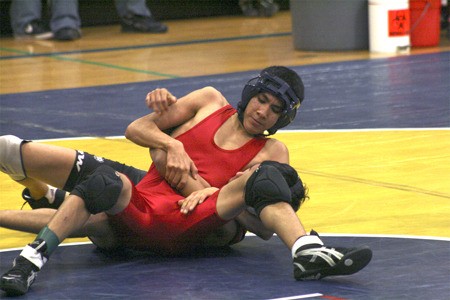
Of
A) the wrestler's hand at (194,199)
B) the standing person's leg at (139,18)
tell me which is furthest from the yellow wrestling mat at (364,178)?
the standing person's leg at (139,18)

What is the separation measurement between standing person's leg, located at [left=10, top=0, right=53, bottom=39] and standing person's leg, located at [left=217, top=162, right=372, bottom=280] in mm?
9614

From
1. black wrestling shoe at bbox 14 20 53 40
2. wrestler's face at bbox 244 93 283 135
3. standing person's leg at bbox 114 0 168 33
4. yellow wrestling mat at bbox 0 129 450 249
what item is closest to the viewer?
wrestler's face at bbox 244 93 283 135

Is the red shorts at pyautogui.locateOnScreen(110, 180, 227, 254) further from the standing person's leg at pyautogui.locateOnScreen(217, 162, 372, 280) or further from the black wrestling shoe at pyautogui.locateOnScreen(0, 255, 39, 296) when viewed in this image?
the black wrestling shoe at pyautogui.locateOnScreen(0, 255, 39, 296)

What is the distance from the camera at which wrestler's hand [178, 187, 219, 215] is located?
15.6 feet

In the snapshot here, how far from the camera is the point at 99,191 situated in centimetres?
450

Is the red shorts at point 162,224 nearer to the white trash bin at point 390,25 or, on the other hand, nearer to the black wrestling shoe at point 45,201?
the black wrestling shoe at point 45,201

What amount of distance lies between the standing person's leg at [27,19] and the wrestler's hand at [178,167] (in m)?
9.20

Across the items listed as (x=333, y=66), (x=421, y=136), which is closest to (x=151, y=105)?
(x=421, y=136)

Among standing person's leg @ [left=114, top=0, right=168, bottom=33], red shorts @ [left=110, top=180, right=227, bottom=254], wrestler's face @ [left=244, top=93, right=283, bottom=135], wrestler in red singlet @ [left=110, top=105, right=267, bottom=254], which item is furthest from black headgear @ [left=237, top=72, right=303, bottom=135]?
standing person's leg @ [left=114, top=0, right=168, bottom=33]

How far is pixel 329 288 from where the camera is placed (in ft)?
14.3

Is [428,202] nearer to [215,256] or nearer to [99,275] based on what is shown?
[215,256]

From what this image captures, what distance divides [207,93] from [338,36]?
6977 mm

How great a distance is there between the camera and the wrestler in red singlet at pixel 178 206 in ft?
15.6

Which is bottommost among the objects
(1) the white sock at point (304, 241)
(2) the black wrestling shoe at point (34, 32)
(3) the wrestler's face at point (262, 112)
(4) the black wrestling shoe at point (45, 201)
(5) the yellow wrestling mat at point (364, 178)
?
(2) the black wrestling shoe at point (34, 32)
